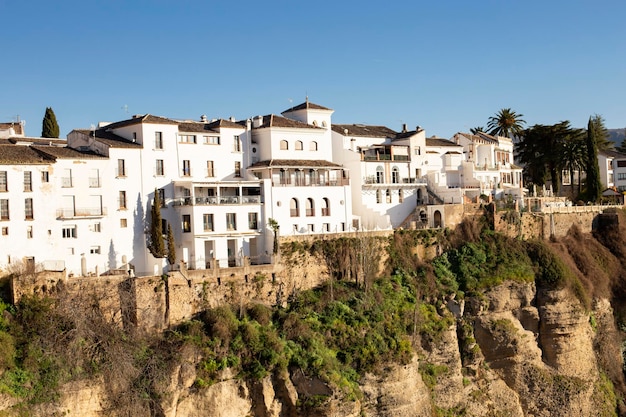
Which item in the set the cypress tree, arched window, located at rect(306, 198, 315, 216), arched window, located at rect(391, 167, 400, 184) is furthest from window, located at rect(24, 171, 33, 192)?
the cypress tree

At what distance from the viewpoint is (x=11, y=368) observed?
119 feet

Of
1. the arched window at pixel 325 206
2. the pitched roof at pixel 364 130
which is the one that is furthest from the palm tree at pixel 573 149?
the arched window at pixel 325 206

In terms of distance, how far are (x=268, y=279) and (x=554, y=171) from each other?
35.0 metres

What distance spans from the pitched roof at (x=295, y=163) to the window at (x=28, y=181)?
1291 cm

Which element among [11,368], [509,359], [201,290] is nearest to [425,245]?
[509,359]

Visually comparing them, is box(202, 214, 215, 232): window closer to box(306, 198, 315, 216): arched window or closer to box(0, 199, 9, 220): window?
box(306, 198, 315, 216): arched window

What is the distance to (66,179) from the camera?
4325 cm

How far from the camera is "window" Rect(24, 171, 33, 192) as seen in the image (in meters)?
41.6

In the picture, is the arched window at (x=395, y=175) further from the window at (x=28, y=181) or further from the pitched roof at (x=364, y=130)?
the window at (x=28, y=181)

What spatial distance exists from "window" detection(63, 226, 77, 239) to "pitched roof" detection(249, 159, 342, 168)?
1133 centimetres

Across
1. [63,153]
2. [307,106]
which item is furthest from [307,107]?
[63,153]

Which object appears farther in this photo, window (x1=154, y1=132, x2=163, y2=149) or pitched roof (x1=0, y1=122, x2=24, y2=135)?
pitched roof (x1=0, y1=122, x2=24, y2=135)

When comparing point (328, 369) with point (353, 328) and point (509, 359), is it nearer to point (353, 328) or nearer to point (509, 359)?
point (353, 328)

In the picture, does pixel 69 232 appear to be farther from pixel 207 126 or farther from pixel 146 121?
pixel 207 126
